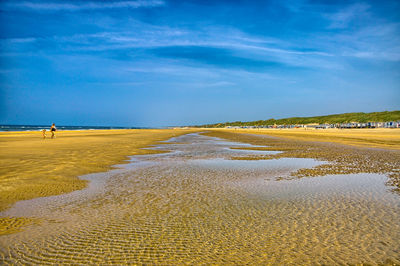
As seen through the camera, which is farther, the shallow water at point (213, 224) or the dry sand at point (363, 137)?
the dry sand at point (363, 137)

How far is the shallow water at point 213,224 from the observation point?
13.7 feet

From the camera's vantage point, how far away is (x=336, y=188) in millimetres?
8766

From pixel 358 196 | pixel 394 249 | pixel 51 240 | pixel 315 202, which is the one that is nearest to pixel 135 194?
pixel 51 240

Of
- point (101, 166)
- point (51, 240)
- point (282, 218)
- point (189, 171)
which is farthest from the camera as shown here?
point (101, 166)

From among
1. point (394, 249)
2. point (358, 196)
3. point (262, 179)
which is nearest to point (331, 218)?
point (394, 249)

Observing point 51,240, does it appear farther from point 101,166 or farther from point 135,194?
point 101,166

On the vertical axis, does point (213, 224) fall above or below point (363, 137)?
below

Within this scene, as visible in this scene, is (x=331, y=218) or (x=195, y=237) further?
(x=331, y=218)

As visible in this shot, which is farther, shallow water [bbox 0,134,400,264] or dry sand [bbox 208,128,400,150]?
dry sand [bbox 208,128,400,150]

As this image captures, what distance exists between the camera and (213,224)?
18.1ft

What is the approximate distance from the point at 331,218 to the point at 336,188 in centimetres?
336

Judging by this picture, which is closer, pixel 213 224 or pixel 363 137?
pixel 213 224

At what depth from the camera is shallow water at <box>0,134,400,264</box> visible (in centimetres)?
416

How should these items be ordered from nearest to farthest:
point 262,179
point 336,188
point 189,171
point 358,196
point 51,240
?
point 51,240 → point 358,196 → point 336,188 → point 262,179 → point 189,171
